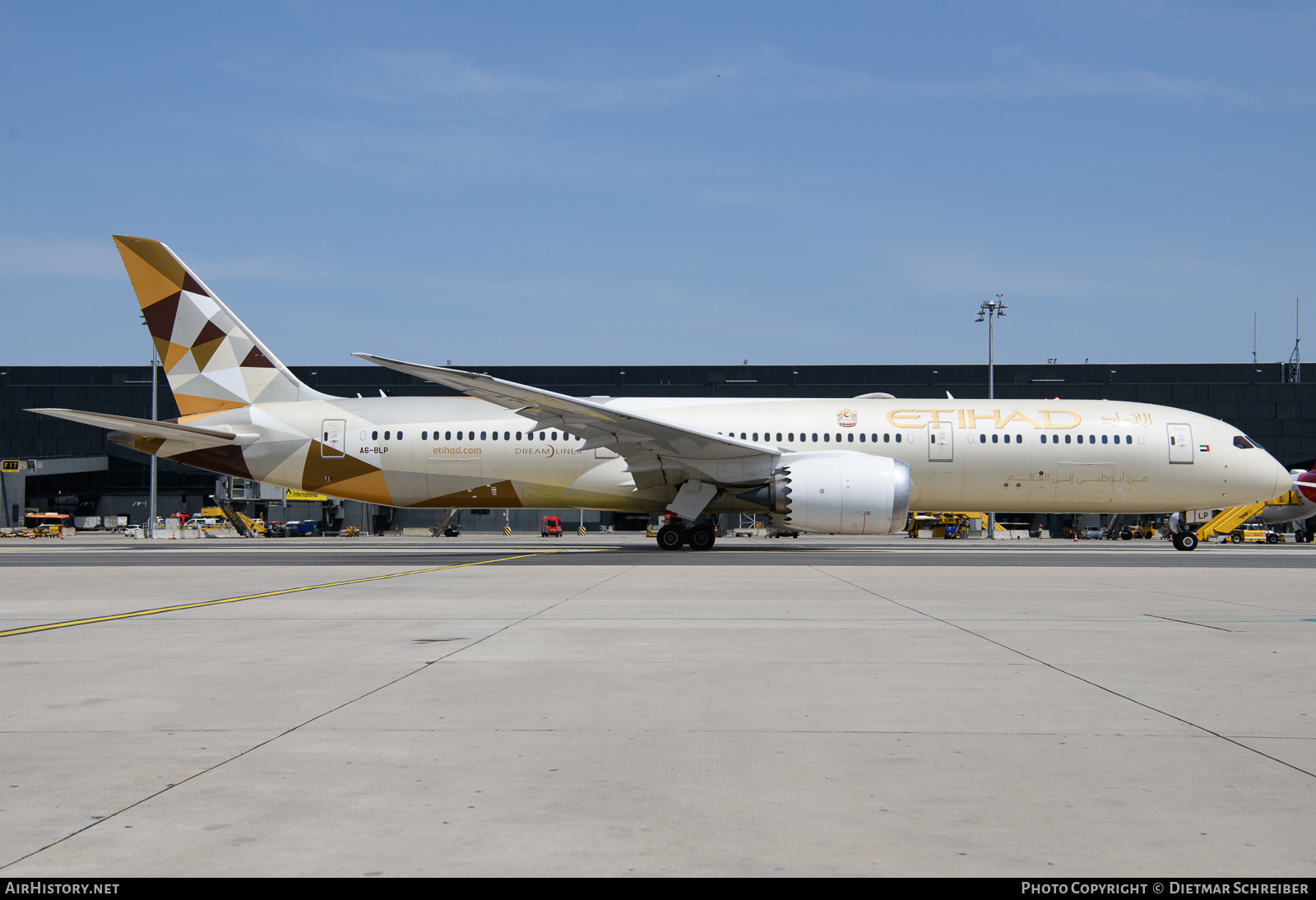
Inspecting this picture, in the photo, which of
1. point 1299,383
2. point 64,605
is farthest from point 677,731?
point 1299,383

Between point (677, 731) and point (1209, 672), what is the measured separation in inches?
147

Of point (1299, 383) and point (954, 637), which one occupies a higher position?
point (1299, 383)

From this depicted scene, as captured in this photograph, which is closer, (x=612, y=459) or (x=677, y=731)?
(x=677, y=731)

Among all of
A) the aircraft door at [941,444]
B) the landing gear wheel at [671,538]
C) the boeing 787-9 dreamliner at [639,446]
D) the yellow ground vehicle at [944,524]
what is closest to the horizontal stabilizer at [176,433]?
the boeing 787-9 dreamliner at [639,446]

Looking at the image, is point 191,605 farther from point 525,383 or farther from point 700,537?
point 525,383

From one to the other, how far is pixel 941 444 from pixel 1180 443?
593 cm

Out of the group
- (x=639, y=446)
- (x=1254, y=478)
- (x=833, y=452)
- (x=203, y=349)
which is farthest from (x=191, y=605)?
(x=1254, y=478)

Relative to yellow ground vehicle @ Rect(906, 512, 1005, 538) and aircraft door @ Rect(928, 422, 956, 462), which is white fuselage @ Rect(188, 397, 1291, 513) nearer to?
aircraft door @ Rect(928, 422, 956, 462)

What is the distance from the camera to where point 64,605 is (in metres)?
10.1

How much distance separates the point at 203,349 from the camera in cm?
2433

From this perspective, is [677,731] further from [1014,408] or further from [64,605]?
[1014,408]

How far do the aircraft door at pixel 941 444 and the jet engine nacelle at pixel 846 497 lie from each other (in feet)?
8.08

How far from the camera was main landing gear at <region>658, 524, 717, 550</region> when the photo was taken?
22.4m

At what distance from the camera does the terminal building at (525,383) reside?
56562mm
